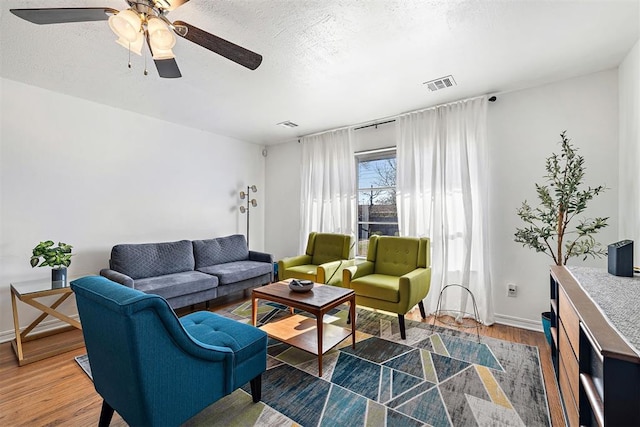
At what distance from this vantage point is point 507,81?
284 cm

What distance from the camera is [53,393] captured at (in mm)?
1957

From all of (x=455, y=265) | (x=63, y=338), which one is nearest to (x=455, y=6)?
(x=455, y=265)

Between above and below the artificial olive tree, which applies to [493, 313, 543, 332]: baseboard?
below

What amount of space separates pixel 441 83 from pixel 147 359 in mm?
3263

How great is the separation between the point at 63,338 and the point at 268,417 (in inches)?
101

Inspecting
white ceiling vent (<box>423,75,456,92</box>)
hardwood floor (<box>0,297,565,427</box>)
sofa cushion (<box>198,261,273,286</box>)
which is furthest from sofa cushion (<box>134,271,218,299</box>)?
white ceiling vent (<box>423,75,456,92</box>)

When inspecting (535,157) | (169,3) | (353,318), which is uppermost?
(169,3)

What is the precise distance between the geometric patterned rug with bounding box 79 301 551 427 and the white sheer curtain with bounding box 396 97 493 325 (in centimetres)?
68

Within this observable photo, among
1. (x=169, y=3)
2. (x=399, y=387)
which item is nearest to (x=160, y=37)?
(x=169, y=3)

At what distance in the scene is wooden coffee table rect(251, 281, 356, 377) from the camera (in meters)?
2.24

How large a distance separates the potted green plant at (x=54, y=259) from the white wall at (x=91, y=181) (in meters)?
0.41

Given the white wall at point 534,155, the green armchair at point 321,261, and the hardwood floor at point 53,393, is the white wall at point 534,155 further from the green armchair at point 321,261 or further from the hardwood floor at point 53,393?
the green armchair at point 321,261

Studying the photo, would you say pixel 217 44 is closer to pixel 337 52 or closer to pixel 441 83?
pixel 337 52

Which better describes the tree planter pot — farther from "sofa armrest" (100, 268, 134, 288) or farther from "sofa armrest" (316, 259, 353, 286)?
"sofa armrest" (316, 259, 353, 286)
